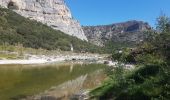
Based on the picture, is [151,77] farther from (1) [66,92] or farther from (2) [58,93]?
(1) [66,92]

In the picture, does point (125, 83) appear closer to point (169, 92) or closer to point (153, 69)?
point (153, 69)

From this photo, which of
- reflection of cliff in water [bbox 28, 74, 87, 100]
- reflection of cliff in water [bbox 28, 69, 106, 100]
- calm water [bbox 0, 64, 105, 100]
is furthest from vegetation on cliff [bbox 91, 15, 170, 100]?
calm water [bbox 0, 64, 105, 100]

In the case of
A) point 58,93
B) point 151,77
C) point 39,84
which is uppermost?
point 151,77

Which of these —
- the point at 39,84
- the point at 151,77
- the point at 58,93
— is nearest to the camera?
the point at 151,77

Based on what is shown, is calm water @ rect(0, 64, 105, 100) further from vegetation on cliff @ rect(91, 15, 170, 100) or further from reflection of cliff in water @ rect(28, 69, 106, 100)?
vegetation on cliff @ rect(91, 15, 170, 100)

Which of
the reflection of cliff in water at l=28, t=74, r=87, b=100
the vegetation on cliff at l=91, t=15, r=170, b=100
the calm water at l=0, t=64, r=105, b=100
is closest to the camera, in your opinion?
the vegetation on cliff at l=91, t=15, r=170, b=100

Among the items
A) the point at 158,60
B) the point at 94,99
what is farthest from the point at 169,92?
the point at 94,99

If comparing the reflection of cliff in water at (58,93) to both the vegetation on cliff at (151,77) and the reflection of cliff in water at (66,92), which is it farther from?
the vegetation on cliff at (151,77)

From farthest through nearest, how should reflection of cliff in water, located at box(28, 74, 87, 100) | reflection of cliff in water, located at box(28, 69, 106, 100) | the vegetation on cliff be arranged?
reflection of cliff in water, located at box(28, 74, 87, 100)
reflection of cliff in water, located at box(28, 69, 106, 100)
the vegetation on cliff

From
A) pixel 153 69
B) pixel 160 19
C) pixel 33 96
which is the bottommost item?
pixel 33 96

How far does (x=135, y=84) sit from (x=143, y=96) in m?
2.63

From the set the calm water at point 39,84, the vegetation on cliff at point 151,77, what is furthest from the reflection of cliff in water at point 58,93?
the vegetation on cliff at point 151,77

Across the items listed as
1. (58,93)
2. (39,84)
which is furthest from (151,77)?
(39,84)

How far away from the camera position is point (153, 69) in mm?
23750
